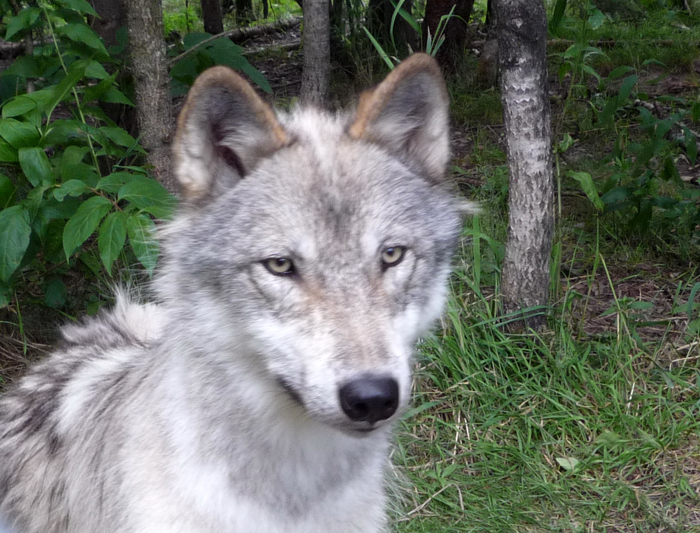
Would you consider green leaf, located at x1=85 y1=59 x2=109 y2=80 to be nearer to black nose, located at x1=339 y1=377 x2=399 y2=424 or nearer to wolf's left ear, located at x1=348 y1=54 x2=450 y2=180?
wolf's left ear, located at x1=348 y1=54 x2=450 y2=180

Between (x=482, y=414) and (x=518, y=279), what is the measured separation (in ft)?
2.40

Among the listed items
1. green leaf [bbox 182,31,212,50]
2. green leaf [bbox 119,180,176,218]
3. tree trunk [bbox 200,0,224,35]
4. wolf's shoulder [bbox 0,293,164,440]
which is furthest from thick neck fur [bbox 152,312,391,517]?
tree trunk [bbox 200,0,224,35]

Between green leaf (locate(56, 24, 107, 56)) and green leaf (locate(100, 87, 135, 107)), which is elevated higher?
green leaf (locate(56, 24, 107, 56))

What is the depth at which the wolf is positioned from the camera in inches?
80.0

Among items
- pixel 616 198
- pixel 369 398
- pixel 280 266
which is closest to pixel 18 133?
pixel 280 266

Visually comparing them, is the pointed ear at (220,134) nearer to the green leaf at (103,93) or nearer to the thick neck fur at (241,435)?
the thick neck fur at (241,435)

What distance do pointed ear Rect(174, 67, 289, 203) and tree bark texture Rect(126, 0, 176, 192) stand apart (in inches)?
69.4

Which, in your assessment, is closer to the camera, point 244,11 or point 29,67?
point 29,67

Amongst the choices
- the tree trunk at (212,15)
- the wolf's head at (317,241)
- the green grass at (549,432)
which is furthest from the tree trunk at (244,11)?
the wolf's head at (317,241)

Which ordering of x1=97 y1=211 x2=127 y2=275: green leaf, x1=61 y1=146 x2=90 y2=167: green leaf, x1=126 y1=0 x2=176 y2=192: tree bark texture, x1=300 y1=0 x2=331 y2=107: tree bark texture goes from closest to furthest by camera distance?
x1=97 y1=211 x2=127 y2=275: green leaf, x1=61 y1=146 x2=90 y2=167: green leaf, x1=126 y1=0 x2=176 y2=192: tree bark texture, x1=300 y1=0 x2=331 y2=107: tree bark texture

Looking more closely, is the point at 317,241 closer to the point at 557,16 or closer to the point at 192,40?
the point at 557,16

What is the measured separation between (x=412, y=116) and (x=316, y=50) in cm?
296

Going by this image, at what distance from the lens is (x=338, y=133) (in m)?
2.43

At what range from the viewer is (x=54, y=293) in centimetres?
390
